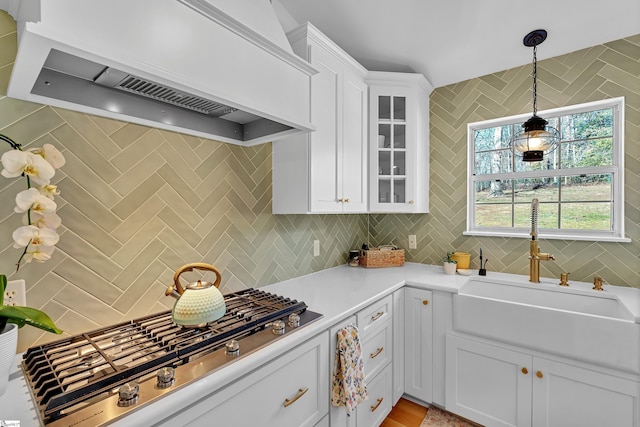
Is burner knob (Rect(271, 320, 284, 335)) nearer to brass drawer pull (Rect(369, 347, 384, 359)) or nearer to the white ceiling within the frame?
brass drawer pull (Rect(369, 347, 384, 359))

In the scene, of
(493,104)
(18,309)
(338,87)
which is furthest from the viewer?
(493,104)

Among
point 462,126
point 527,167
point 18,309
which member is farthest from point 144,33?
point 527,167

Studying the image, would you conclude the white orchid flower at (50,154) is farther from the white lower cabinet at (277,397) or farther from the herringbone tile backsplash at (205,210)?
the white lower cabinet at (277,397)

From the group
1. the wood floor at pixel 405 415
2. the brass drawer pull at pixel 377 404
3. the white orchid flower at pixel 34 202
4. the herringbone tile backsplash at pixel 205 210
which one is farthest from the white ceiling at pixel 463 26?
the wood floor at pixel 405 415

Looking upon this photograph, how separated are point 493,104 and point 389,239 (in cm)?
141

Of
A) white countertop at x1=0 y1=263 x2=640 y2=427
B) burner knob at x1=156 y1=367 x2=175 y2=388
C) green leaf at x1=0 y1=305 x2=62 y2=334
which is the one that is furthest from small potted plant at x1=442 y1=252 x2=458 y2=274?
green leaf at x1=0 y1=305 x2=62 y2=334

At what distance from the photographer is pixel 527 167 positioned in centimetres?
228

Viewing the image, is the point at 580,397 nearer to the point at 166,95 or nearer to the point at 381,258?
the point at 381,258

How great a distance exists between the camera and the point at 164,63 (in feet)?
3.00

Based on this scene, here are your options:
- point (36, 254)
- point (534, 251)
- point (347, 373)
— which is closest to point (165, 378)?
point (36, 254)

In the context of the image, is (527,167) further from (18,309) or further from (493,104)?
(18,309)

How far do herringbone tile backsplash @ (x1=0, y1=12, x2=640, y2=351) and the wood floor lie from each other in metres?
1.10

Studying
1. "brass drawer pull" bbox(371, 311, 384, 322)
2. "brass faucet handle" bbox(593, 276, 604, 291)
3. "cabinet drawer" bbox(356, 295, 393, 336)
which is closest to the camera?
"cabinet drawer" bbox(356, 295, 393, 336)

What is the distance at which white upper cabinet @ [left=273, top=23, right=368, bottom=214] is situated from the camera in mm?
1752
